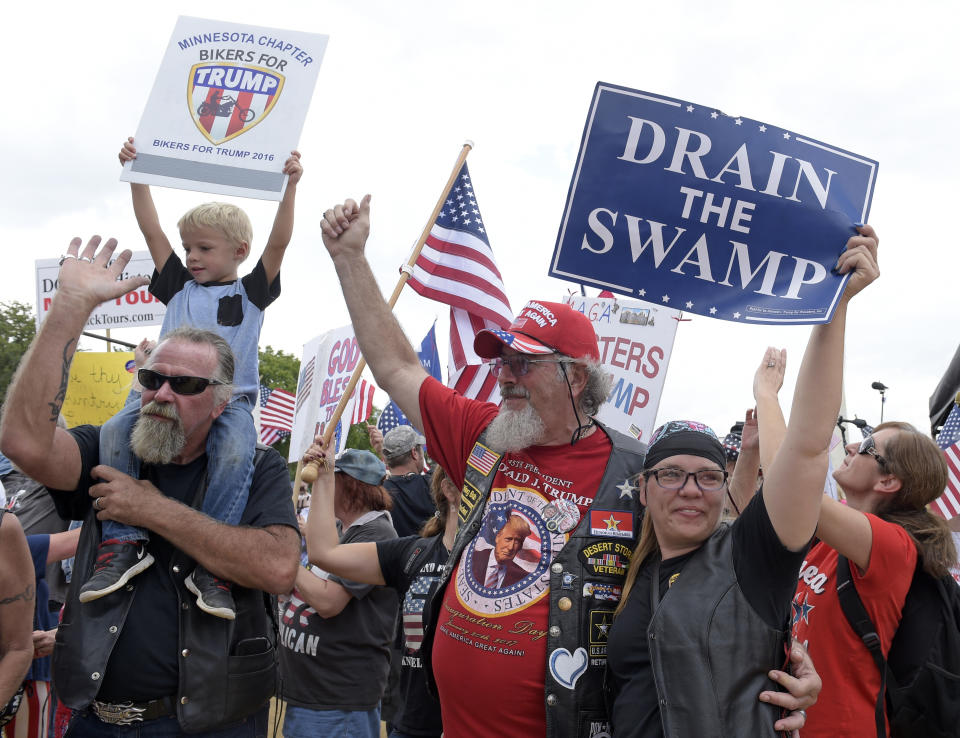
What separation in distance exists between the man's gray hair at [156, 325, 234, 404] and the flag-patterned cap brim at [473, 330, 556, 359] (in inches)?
36.2

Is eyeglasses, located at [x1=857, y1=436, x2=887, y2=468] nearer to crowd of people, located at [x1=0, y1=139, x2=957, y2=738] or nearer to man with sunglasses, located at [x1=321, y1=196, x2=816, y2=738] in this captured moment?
crowd of people, located at [x1=0, y1=139, x2=957, y2=738]

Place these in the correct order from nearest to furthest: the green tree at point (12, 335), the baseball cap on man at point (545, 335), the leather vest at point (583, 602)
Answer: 1. the leather vest at point (583, 602)
2. the baseball cap on man at point (545, 335)
3. the green tree at point (12, 335)

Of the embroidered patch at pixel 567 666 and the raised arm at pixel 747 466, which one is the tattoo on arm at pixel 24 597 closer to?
the embroidered patch at pixel 567 666

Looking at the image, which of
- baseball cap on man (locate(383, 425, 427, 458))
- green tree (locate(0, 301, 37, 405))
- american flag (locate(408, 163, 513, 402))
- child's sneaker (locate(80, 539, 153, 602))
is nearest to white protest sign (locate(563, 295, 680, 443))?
american flag (locate(408, 163, 513, 402))

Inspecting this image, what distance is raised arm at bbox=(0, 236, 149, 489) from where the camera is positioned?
8.88 feet

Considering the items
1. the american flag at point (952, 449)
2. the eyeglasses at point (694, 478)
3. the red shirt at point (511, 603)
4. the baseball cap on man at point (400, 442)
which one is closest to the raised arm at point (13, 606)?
the red shirt at point (511, 603)

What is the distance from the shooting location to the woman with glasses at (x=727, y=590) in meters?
2.38

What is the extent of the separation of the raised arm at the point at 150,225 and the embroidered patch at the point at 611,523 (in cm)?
252

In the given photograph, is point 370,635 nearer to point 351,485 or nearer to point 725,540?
Result: point 351,485

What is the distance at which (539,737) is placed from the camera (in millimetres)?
2754

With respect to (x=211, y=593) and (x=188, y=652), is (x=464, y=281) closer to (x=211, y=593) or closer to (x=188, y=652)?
(x=211, y=593)

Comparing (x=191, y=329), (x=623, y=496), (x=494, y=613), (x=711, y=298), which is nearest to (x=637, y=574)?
(x=623, y=496)

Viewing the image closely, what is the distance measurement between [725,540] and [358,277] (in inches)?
66.5

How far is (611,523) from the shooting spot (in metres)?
2.92
